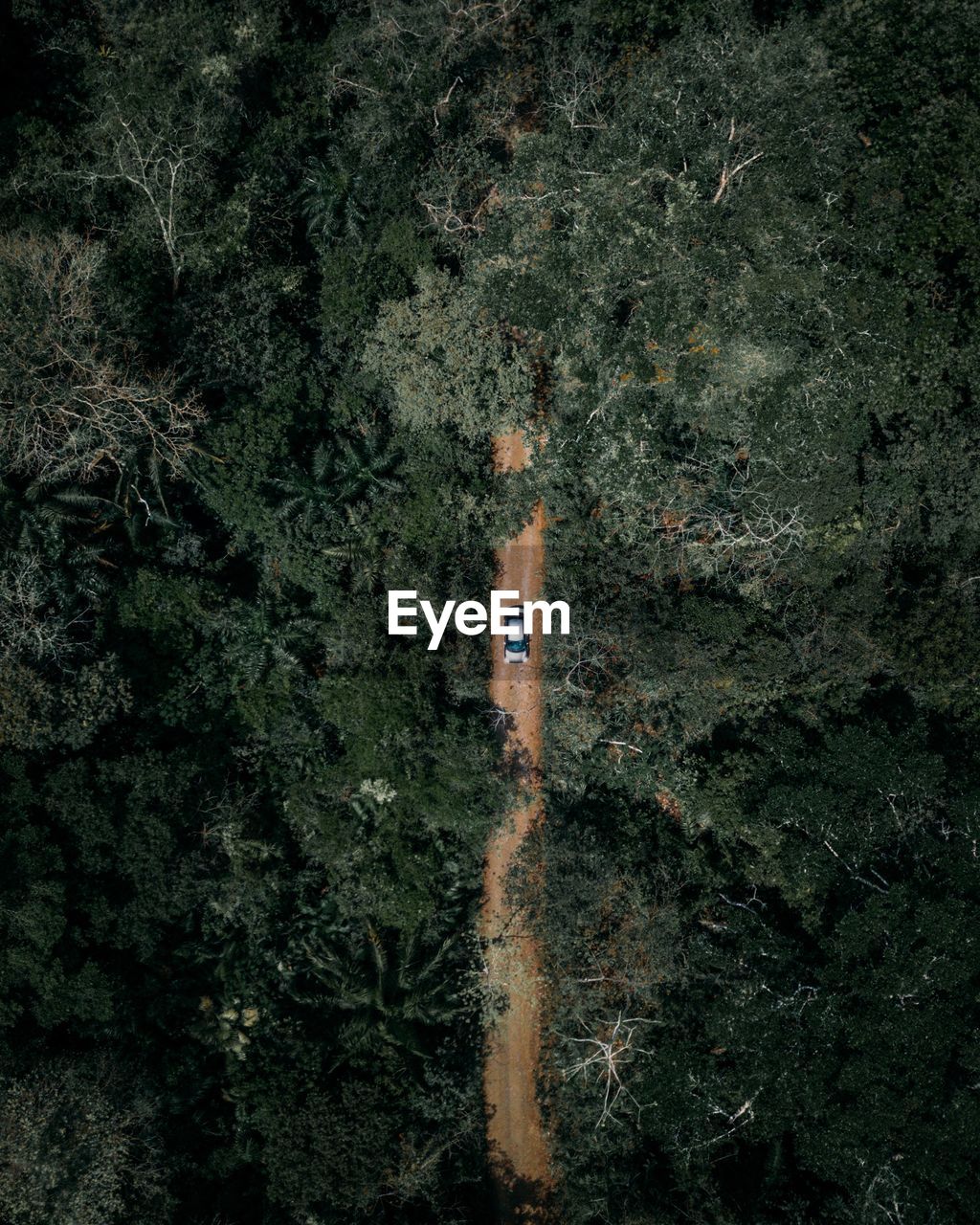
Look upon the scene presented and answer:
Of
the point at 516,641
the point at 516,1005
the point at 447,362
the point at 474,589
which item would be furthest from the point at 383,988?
the point at 447,362

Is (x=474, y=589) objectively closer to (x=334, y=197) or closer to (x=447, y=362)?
(x=447, y=362)

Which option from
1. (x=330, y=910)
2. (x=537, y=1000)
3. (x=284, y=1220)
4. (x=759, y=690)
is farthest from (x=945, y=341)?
(x=284, y=1220)

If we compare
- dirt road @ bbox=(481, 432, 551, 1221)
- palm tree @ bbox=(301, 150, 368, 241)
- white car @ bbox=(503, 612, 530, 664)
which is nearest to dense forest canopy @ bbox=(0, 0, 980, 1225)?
palm tree @ bbox=(301, 150, 368, 241)

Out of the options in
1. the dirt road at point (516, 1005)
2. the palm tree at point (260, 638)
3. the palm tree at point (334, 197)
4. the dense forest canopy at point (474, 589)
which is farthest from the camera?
the palm tree at point (334, 197)

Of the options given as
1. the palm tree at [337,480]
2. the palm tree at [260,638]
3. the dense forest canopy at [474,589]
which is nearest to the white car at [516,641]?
the dense forest canopy at [474,589]

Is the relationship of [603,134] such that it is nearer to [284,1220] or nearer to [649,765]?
[649,765]

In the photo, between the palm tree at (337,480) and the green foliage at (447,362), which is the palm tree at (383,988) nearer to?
the palm tree at (337,480)
